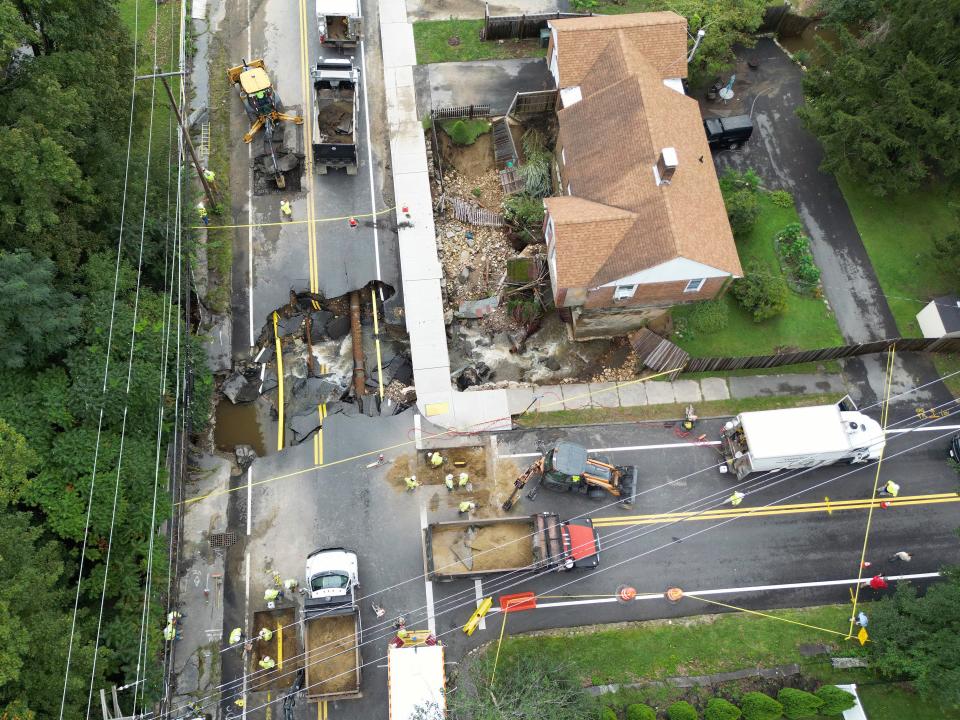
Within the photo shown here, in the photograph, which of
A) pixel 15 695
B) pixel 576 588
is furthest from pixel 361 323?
pixel 15 695

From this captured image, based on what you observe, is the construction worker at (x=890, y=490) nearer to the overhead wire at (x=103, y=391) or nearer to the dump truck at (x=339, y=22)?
the overhead wire at (x=103, y=391)

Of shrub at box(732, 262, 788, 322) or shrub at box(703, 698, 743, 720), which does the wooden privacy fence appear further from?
shrub at box(703, 698, 743, 720)

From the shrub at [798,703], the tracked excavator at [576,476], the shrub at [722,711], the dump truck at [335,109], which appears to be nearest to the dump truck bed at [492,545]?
the tracked excavator at [576,476]

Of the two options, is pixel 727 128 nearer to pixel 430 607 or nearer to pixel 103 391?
pixel 430 607

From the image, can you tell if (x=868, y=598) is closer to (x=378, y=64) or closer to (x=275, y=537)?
(x=275, y=537)

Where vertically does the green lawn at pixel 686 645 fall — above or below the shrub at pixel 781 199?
below

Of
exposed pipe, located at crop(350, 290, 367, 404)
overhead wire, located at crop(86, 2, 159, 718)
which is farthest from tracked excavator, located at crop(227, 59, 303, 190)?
exposed pipe, located at crop(350, 290, 367, 404)

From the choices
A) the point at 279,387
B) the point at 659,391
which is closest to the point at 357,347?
the point at 279,387
